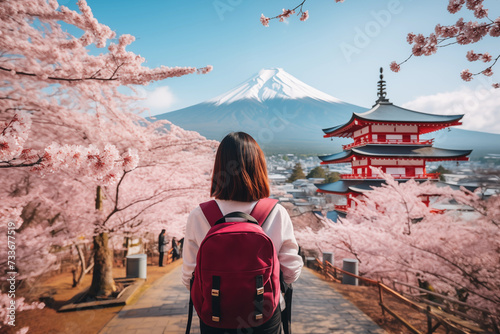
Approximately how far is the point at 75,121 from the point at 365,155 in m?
11.6

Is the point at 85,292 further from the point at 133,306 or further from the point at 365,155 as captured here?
the point at 365,155

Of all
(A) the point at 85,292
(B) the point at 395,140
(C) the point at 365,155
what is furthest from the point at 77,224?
(B) the point at 395,140

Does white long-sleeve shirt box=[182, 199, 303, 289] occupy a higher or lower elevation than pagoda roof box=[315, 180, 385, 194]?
higher

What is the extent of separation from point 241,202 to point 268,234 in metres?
0.27

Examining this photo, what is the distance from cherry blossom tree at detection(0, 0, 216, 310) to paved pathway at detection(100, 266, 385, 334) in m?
1.15

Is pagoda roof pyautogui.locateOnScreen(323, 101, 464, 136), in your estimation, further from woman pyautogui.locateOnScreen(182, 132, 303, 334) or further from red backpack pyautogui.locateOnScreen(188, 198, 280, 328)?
red backpack pyautogui.locateOnScreen(188, 198, 280, 328)

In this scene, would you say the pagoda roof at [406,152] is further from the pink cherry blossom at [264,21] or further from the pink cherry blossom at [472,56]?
the pink cherry blossom at [264,21]

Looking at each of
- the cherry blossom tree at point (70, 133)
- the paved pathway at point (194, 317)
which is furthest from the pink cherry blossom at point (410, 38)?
the paved pathway at point (194, 317)

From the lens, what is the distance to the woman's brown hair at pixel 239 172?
139 centimetres

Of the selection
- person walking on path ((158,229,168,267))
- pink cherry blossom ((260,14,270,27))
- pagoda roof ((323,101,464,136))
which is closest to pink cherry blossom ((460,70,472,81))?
pink cherry blossom ((260,14,270,27))

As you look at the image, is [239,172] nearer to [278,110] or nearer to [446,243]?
[446,243]

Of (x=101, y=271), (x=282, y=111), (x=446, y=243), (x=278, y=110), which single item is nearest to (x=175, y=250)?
(x=101, y=271)

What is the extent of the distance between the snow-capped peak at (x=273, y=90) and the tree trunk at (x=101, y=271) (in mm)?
41553

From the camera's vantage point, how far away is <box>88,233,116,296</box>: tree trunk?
4621 mm
